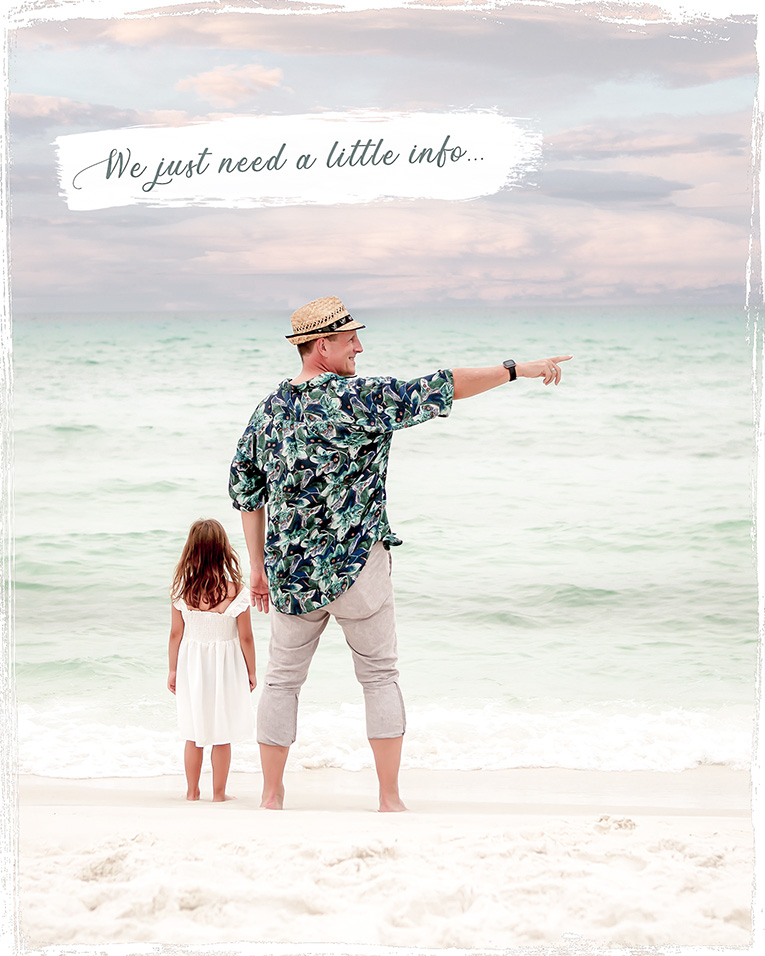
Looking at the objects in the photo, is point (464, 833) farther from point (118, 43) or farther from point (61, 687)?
point (118, 43)

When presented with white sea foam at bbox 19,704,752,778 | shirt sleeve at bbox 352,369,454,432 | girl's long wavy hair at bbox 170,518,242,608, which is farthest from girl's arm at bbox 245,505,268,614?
white sea foam at bbox 19,704,752,778

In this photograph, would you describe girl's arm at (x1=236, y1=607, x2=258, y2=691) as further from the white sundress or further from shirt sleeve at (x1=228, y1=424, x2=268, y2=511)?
shirt sleeve at (x1=228, y1=424, x2=268, y2=511)

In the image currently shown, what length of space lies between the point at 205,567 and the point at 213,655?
30cm

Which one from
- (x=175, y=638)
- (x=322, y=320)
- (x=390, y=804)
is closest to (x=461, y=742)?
(x=390, y=804)

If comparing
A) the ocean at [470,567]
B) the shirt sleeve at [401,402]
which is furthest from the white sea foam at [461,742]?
the shirt sleeve at [401,402]

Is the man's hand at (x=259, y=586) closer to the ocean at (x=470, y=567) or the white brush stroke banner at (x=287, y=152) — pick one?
the ocean at (x=470, y=567)

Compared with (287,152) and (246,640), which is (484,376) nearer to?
(246,640)

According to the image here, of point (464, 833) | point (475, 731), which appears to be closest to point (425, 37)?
point (475, 731)

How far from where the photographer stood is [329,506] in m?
2.93

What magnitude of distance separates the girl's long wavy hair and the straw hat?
69cm

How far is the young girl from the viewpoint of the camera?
10.7 feet

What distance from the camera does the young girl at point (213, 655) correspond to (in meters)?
3.26

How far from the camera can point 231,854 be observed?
2445 millimetres

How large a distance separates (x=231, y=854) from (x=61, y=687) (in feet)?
8.84
